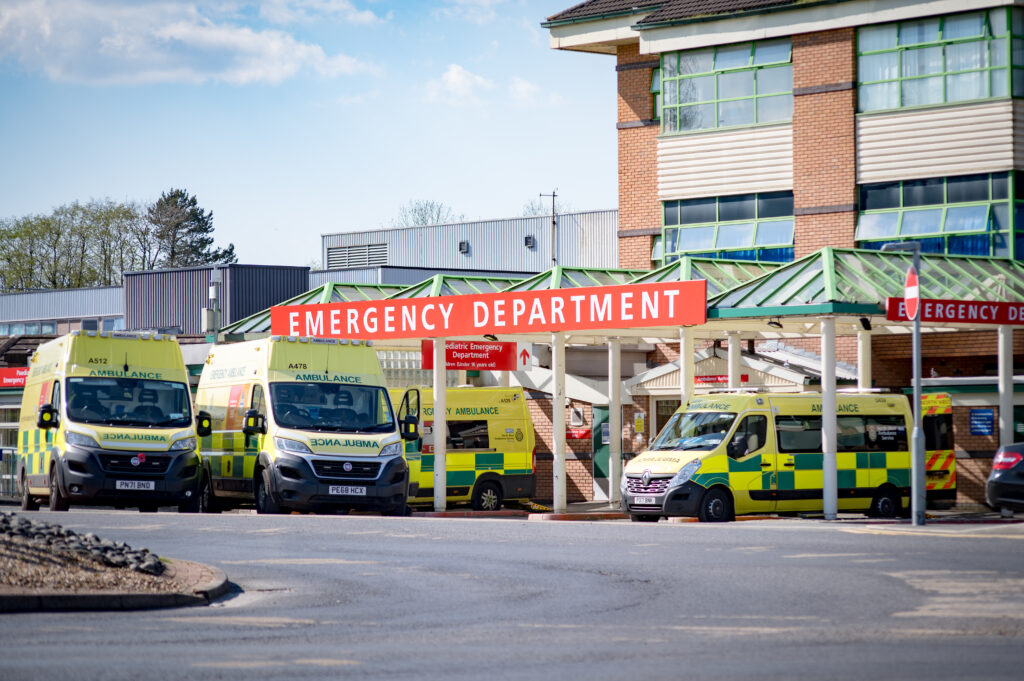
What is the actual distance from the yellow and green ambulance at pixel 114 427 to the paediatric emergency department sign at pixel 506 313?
4.96m

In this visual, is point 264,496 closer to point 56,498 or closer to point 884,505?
point 56,498

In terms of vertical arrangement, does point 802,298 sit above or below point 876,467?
above

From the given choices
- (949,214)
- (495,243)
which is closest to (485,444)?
(949,214)

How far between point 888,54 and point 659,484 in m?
13.2

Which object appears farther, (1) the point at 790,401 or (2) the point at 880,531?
(1) the point at 790,401

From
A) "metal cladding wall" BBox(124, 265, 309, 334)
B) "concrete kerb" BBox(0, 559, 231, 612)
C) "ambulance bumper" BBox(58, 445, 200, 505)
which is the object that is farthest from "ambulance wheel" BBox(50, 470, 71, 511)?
"metal cladding wall" BBox(124, 265, 309, 334)

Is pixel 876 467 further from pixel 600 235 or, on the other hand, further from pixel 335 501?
pixel 600 235

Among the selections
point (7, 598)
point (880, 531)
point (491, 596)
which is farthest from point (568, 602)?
point (880, 531)

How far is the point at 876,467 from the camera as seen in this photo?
2559 cm

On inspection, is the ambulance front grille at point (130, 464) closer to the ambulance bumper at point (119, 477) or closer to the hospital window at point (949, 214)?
the ambulance bumper at point (119, 477)

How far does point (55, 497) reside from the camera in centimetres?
2402

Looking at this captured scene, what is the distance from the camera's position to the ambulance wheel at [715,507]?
77.8ft

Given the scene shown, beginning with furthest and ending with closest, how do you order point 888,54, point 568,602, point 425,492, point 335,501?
point 888,54 → point 425,492 → point 335,501 → point 568,602

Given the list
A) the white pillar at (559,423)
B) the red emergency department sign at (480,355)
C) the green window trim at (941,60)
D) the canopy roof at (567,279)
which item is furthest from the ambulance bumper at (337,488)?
the green window trim at (941,60)
